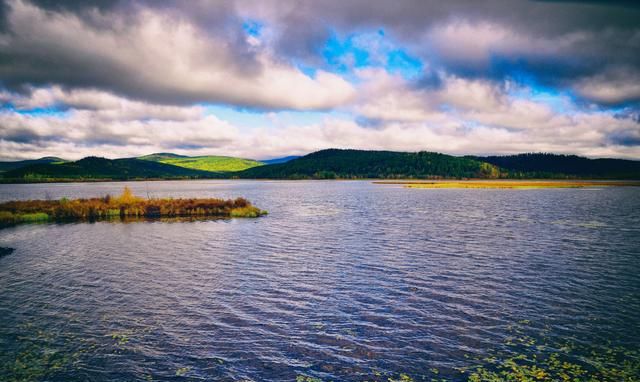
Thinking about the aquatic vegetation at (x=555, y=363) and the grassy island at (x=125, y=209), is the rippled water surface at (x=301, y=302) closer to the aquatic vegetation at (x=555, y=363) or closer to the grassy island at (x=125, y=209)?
the aquatic vegetation at (x=555, y=363)

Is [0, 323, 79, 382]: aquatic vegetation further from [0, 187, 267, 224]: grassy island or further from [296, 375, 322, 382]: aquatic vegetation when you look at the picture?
[0, 187, 267, 224]: grassy island

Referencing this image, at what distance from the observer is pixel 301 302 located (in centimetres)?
2325

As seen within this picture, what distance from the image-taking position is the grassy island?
6844 centimetres

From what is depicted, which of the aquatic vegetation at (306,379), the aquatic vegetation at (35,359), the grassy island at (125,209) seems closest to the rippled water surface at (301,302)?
the aquatic vegetation at (35,359)

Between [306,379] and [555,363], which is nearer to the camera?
[306,379]

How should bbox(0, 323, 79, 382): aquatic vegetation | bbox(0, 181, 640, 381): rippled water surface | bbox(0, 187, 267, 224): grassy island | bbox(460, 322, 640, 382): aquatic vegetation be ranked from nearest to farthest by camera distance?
bbox(460, 322, 640, 382): aquatic vegetation < bbox(0, 323, 79, 382): aquatic vegetation < bbox(0, 181, 640, 381): rippled water surface < bbox(0, 187, 267, 224): grassy island

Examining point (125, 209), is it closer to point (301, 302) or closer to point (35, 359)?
point (301, 302)

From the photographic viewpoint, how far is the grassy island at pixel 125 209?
6844cm

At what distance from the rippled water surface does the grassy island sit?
959 inches

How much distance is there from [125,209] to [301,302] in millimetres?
62612

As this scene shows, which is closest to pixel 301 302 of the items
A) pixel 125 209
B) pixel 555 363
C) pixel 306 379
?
pixel 306 379

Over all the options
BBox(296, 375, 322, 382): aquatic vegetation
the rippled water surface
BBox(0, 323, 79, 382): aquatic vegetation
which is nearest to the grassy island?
the rippled water surface

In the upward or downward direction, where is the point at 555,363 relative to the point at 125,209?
downward

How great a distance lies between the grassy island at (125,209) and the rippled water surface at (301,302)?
79.9 ft
